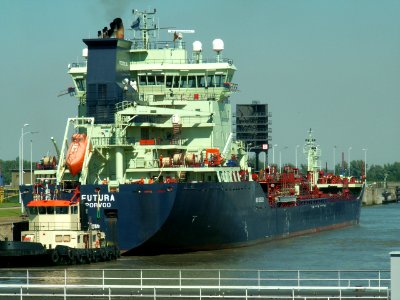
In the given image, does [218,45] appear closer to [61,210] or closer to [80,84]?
[80,84]

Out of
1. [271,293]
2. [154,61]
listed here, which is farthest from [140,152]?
[271,293]

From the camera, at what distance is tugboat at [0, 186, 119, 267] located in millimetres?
50844

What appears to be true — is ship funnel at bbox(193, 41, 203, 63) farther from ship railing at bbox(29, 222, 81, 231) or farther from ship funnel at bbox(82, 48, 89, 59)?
ship railing at bbox(29, 222, 81, 231)

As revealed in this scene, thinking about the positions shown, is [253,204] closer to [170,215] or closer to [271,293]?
[170,215]

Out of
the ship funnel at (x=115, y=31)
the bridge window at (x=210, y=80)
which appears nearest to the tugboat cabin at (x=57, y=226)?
the ship funnel at (x=115, y=31)

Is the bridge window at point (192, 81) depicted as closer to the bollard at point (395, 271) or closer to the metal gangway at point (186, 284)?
the metal gangway at point (186, 284)

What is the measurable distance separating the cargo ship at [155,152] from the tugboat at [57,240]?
5.81 feet

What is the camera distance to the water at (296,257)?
53.4 meters

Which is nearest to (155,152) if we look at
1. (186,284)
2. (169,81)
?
(169,81)

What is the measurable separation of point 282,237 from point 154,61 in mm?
16737

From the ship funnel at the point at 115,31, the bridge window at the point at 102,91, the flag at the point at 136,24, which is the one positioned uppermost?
the flag at the point at 136,24

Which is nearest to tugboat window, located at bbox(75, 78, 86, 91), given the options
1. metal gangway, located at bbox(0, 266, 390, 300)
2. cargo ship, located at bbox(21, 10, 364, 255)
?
cargo ship, located at bbox(21, 10, 364, 255)

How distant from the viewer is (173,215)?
183ft

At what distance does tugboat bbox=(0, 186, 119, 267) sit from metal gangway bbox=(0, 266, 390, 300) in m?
1.23
